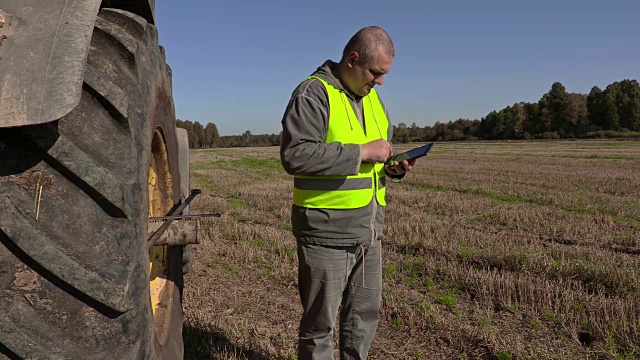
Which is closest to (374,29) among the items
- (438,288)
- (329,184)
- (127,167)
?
(329,184)

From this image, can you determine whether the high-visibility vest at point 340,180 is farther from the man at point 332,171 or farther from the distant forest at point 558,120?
the distant forest at point 558,120

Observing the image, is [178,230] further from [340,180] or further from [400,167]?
[400,167]

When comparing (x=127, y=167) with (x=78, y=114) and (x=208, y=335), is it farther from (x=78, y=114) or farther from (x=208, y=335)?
(x=208, y=335)

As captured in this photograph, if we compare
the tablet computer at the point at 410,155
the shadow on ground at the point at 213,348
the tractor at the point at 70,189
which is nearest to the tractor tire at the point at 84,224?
the tractor at the point at 70,189

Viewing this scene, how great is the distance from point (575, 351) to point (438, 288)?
1.61 metres

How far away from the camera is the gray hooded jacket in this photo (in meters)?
2.44

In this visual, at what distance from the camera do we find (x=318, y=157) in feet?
7.95

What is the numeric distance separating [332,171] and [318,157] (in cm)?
10

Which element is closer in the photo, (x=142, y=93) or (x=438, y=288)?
(x=142, y=93)

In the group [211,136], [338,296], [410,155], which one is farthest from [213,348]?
[211,136]

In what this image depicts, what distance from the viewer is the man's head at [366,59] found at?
253 cm

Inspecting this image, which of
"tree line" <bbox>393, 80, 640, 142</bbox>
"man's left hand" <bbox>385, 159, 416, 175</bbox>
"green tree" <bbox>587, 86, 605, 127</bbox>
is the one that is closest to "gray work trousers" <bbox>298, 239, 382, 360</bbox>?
"man's left hand" <bbox>385, 159, 416, 175</bbox>

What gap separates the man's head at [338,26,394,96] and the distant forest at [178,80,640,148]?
51.8 metres

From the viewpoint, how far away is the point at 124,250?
1.41m
